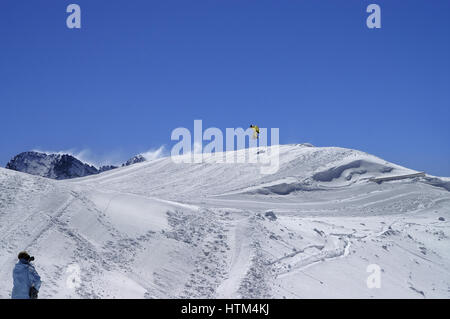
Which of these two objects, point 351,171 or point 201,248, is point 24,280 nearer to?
point 201,248

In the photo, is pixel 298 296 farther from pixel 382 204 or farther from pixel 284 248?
pixel 382 204

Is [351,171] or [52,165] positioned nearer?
[351,171]

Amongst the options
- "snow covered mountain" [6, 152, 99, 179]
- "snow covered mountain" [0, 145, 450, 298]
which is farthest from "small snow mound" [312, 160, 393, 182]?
"snow covered mountain" [6, 152, 99, 179]

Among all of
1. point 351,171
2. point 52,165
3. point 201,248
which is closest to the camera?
point 201,248

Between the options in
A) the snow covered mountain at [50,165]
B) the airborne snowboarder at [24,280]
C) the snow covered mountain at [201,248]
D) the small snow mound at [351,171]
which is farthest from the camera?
the snow covered mountain at [50,165]

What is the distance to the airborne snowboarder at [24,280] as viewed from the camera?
9.10 metres

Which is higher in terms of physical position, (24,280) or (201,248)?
(24,280)

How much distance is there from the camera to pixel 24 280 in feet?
30.0

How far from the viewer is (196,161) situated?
50.5 m

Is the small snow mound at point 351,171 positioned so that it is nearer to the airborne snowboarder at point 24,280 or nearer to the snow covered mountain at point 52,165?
the airborne snowboarder at point 24,280

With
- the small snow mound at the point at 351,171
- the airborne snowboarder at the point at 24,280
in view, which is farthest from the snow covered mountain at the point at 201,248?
the small snow mound at the point at 351,171

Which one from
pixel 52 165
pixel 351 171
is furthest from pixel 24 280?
pixel 52 165

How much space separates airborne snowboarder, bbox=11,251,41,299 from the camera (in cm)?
910

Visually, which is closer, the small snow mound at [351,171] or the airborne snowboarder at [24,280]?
the airborne snowboarder at [24,280]
